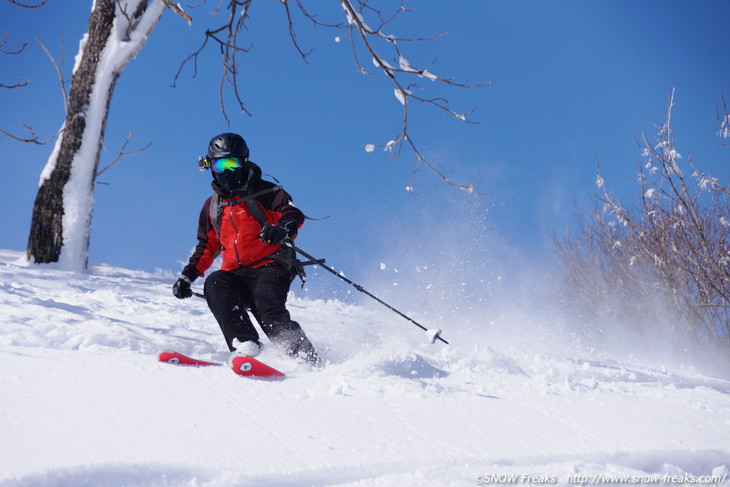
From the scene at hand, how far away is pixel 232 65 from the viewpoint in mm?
5180

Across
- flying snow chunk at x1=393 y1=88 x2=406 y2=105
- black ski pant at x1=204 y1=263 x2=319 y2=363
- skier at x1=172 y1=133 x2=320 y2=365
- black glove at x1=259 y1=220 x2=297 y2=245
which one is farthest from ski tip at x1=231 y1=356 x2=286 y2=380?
flying snow chunk at x1=393 y1=88 x2=406 y2=105

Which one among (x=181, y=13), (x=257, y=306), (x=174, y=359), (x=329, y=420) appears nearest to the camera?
(x=329, y=420)

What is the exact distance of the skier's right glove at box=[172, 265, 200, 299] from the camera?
419cm

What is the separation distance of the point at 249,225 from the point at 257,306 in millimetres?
663

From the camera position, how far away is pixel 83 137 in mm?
7703

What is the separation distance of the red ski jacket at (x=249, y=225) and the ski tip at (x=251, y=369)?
1.22 m

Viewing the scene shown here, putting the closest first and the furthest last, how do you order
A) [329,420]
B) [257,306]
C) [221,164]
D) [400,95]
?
[329,420]
[257,306]
[221,164]
[400,95]

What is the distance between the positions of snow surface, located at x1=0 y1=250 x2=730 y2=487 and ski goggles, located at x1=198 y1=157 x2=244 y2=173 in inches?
52.6

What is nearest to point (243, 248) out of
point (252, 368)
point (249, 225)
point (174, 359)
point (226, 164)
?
point (249, 225)

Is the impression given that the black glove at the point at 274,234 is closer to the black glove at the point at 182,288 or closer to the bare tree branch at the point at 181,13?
the black glove at the point at 182,288

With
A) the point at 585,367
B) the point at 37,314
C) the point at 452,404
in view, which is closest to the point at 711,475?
the point at 452,404

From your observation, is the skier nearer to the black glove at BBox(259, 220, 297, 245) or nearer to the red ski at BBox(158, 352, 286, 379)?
the black glove at BBox(259, 220, 297, 245)

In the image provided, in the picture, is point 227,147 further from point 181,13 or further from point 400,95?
point 400,95

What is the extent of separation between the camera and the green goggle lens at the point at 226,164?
4.14m
